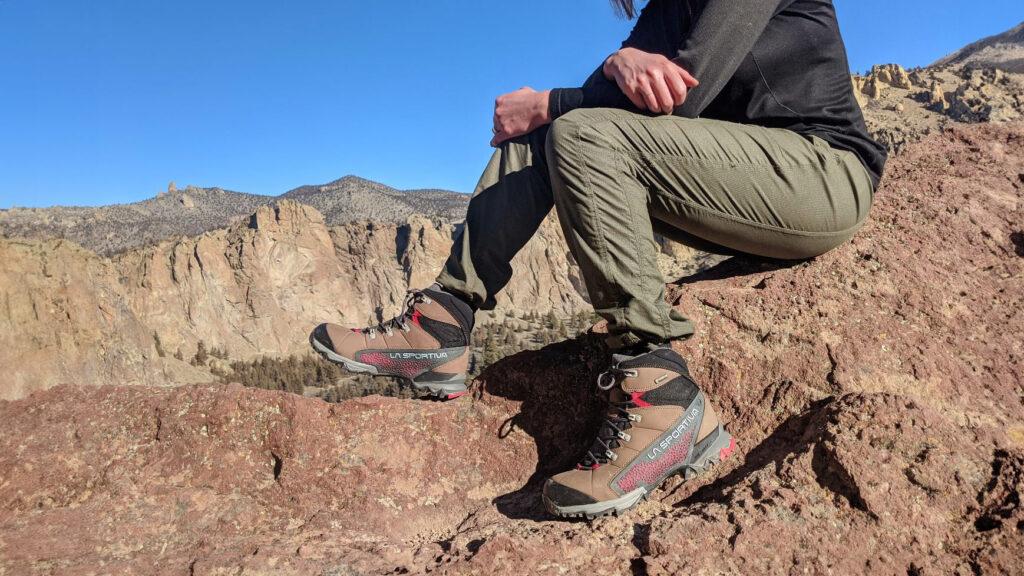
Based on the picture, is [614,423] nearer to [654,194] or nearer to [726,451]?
[726,451]

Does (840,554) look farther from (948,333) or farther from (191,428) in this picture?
(191,428)

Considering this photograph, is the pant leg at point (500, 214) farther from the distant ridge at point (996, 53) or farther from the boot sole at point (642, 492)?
the distant ridge at point (996, 53)

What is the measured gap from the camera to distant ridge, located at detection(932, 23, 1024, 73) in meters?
75.9

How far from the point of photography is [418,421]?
2064 mm

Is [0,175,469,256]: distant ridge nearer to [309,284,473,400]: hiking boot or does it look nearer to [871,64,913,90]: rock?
[309,284,473,400]: hiking boot

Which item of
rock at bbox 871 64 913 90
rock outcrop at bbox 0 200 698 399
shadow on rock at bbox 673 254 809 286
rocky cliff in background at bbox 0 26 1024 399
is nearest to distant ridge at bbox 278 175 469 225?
rocky cliff in background at bbox 0 26 1024 399

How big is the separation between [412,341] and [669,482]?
0.99m

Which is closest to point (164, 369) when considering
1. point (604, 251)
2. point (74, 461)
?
point (74, 461)

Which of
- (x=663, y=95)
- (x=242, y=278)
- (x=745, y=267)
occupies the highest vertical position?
(x=242, y=278)

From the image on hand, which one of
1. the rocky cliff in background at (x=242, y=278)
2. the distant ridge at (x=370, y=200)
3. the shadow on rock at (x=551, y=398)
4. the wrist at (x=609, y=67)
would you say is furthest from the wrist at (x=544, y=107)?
the distant ridge at (x=370, y=200)

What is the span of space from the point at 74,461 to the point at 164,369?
19.3 meters

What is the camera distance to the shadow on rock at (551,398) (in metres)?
1.96

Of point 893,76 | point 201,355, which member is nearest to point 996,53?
point 893,76

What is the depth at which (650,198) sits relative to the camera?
178cm
